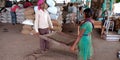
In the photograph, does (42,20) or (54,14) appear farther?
(54,14)

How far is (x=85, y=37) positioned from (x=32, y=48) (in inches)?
108

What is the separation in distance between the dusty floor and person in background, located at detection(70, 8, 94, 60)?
1.33 metres

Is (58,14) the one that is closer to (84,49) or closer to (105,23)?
(105,23)

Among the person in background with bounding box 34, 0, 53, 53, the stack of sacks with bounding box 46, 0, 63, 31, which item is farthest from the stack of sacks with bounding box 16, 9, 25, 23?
the person in background with bounding box 34, 0, 53, 53

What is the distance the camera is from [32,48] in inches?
246

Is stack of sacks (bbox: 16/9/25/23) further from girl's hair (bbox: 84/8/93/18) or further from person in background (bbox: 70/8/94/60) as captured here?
girl's hair (bbox: 84/8/93/18)

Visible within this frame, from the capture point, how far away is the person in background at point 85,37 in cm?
368

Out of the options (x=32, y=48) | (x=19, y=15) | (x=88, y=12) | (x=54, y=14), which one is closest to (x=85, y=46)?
(x=88, y=12)

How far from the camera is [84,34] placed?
12.6 ft

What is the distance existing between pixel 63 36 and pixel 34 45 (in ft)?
4.60

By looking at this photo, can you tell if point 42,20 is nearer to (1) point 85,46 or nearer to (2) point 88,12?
(1) point 85,46

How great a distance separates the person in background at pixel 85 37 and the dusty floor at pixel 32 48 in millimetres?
1334

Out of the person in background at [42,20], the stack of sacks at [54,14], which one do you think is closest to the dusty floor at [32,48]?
the person in background at [42,20]

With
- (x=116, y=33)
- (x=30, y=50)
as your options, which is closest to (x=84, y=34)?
(x=30, y=50)
